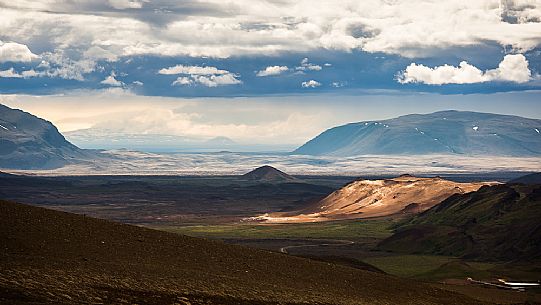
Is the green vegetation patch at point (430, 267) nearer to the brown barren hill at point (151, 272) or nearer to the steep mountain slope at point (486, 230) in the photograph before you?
the steep mountain slope at point (486, 230)

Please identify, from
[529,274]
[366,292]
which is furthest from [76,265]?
[529,274]

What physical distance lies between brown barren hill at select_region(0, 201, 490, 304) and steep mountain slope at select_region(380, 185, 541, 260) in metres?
67.1

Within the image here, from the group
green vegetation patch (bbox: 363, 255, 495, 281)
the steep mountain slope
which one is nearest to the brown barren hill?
green vegetation patch (bbox: 363, 255, 495, 281)

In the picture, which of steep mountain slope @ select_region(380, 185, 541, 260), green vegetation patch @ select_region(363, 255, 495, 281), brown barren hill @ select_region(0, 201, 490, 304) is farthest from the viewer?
steep mountain slope @ select_region(380, 185, 541, 260)

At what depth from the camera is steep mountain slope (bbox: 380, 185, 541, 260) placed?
5640 inches

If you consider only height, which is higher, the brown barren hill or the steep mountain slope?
the brown barren hill

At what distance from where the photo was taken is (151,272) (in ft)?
191

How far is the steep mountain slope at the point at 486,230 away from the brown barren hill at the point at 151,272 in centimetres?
6711

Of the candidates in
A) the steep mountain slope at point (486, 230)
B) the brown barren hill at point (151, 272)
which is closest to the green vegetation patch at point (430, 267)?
the steep mountain slope at point (486, 230)

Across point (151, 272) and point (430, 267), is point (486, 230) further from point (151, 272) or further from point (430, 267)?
point (151, 272)

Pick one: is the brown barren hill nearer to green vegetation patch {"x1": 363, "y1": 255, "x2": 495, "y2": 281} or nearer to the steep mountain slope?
green vegetation patch {"x1": 363, "y1": 255, "x2": 495, "y2": 281}

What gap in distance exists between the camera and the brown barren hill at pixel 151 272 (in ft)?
160

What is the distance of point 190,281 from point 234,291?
316 cm

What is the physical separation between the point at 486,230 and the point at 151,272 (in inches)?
4463
